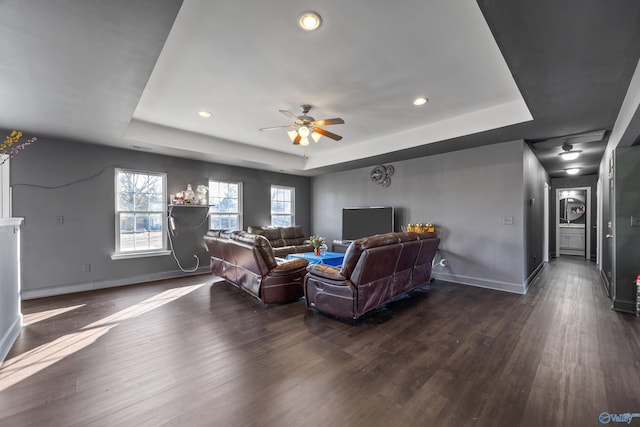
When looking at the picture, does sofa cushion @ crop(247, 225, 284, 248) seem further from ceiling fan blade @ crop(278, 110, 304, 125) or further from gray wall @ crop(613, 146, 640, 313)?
gray wall @ crop(613, 146, 640, 313)

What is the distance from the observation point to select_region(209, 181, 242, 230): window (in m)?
6.09

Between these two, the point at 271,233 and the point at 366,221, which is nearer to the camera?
the point at 366,221

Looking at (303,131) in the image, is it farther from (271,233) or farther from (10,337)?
(10,337)

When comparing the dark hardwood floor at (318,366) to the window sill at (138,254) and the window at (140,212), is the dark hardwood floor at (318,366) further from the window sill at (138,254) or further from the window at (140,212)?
the window at (140,212)

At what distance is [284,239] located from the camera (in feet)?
22.0

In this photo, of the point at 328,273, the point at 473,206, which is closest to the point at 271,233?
the point at 328,273

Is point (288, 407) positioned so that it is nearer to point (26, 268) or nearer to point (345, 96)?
point (345, 96)

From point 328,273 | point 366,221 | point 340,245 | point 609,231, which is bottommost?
point 340,245

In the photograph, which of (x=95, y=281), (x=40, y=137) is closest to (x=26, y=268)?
(x=95, y=281)

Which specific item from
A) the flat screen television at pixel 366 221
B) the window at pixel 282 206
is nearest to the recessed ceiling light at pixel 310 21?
the flat screen television at pixel 366 221

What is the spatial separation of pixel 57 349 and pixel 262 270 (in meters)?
2.07

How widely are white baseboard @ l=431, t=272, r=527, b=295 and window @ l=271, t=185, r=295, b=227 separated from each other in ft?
13.7

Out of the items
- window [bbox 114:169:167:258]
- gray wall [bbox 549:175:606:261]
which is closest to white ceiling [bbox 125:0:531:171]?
window [bbox 114:169:167:258]

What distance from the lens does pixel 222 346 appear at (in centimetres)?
251
